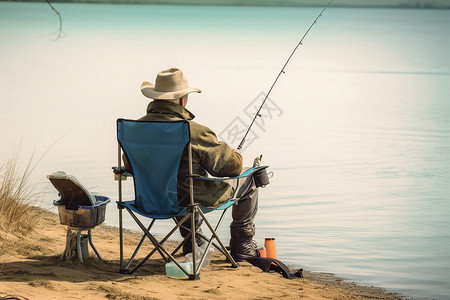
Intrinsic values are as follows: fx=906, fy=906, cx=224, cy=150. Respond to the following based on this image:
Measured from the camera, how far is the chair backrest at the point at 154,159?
4.67 metres

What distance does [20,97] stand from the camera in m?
13.4

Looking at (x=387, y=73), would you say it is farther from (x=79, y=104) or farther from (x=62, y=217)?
(x=62, y=217)

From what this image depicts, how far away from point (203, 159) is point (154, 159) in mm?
260

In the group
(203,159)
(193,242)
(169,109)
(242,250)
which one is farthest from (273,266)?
(169,109)

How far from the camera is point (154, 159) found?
474 centimetres

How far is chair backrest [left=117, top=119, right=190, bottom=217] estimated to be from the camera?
4668 mm

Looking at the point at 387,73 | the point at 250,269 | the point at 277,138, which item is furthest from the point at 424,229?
the point at 387,73

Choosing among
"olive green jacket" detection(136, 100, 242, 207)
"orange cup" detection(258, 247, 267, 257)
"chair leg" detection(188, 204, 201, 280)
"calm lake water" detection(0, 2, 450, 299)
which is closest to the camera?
"chair leg" detection(188, 204, 201, 280)

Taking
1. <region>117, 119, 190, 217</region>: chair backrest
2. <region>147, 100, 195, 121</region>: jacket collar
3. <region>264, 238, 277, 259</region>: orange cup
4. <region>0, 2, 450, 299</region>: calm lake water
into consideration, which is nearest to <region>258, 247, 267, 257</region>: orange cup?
<region>264, 238, 277, 259</region>: orange cup

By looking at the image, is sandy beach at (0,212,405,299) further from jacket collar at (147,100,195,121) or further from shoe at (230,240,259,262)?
jacket collar at (147,100,195,121)

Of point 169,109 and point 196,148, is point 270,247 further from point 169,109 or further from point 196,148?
point 169,109

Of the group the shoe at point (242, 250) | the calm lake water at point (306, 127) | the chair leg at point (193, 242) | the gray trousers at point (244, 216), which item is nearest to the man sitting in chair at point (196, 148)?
the chair leg at point (193, 242)

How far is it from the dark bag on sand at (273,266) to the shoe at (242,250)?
0.19ft

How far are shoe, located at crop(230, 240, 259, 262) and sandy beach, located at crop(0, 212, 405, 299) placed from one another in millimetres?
58
